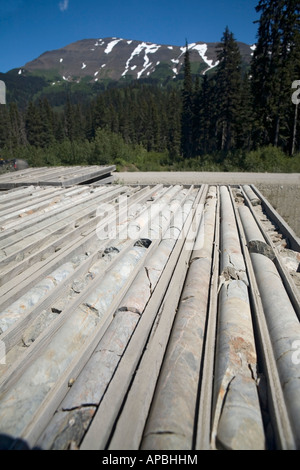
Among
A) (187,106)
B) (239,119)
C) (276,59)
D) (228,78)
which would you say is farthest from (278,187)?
(187,106)

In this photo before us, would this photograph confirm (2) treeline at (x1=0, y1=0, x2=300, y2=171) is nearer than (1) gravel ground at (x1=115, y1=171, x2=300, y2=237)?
No

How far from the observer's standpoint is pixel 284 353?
222 cm

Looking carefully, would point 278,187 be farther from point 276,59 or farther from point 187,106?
point 187,106

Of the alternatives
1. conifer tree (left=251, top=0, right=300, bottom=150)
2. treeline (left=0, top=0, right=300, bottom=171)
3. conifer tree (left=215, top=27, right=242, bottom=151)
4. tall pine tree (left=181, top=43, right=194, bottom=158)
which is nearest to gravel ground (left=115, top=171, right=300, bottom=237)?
treeline (left=0, top=0, right=300, bottom=171)

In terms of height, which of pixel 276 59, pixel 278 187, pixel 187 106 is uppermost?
pixel 187 106

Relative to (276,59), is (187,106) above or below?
above

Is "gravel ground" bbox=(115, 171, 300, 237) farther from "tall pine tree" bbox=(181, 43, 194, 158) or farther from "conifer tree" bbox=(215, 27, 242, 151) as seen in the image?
"tall pine tree" bbox=(181, 43, 194, 158)

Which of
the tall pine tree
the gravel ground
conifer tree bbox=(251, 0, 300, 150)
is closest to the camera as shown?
the gravel ground

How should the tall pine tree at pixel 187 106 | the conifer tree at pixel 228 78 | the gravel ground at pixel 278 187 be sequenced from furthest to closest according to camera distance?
the tall pine tree at pixel 187 106 < the conifer tree at pixel 228 78 < the gravel ground at pixel 278 187

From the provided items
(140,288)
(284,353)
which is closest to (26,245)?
(140,288)

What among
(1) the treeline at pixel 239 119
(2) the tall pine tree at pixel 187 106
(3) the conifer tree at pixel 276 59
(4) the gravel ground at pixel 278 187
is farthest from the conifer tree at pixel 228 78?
(4) the gravel ground at pixel 278 187

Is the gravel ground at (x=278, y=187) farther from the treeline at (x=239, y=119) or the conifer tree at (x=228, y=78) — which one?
the conifer tree at (x=228, y=78)

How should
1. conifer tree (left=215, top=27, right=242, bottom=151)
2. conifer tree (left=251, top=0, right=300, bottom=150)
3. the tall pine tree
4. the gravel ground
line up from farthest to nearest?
1. the tall pine tree
2. conifer tree (left=215, top=27, right=242, bottom=151)
3. conifer tree (left=251, top=0, right=300, bottom=150)
4. the gravel ground

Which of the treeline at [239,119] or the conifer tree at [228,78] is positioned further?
the conifer tree at [228,78]
